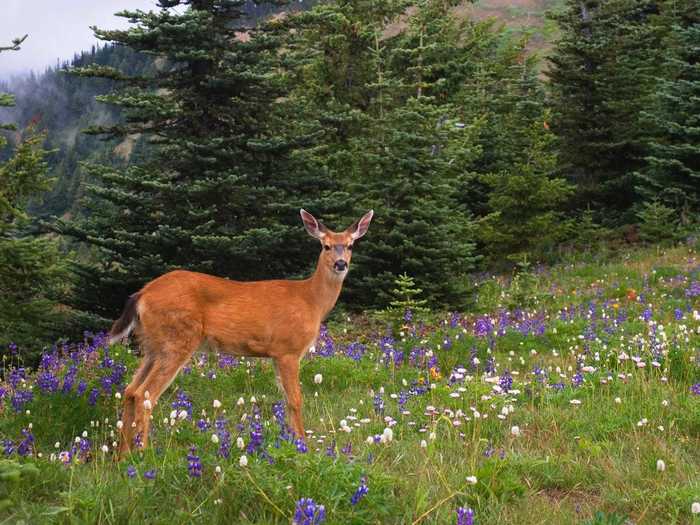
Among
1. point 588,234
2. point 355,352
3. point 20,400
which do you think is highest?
point 20,400

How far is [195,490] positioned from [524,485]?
2089 mm

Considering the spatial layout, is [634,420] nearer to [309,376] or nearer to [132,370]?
[309,376]

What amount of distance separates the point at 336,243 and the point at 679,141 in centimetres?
1771

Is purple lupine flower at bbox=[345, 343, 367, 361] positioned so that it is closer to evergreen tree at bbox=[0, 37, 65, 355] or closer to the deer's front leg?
the deer's front leg

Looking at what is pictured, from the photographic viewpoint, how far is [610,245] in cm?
2073

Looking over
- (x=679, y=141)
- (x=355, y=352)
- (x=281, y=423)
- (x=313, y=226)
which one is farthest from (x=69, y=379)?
(x=679, y=141)

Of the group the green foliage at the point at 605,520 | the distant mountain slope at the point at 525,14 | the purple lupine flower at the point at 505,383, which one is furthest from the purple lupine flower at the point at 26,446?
the distant mountain slope at the point at 525,14

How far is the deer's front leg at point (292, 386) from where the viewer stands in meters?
5.86

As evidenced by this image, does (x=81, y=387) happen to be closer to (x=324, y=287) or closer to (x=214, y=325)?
(x=214, y=325)

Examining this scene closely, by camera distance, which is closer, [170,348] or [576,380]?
[170,348]

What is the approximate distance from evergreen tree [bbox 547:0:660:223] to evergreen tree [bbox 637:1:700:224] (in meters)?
1.40

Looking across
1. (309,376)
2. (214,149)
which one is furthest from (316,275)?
(214,149)

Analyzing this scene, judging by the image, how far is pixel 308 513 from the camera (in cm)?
317

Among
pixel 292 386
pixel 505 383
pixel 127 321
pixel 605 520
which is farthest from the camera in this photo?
pixel 505 383
